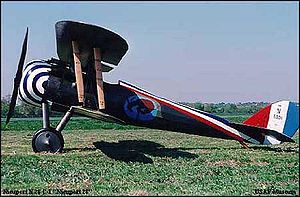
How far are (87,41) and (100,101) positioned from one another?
139cm

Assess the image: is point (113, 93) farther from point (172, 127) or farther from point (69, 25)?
point (69, 25)

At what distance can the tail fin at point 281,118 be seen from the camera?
1174 cm

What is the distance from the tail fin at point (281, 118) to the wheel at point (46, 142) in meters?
5.72

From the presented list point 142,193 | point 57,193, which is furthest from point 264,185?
point 57,193

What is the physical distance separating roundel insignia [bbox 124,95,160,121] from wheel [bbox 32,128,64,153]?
198 cm

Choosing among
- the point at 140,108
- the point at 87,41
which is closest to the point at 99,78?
the point at 87,41

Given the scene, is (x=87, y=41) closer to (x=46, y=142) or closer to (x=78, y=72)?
(x=78, y=72)

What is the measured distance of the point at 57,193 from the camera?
552cm

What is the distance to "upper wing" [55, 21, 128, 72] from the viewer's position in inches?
341

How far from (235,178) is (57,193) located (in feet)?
9.73

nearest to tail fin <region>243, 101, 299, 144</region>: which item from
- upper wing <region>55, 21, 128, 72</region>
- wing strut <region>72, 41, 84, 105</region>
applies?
upper wing <region>55, 21, 128, 72</region>

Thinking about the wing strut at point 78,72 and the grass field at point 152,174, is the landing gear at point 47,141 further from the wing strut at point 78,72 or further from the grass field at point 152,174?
the wing strut at point 78,72

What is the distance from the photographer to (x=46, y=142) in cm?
998

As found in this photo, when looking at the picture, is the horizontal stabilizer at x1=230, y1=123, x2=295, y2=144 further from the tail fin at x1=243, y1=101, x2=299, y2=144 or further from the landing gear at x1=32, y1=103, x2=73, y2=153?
the landing gear at x1=32, y1=103, x2=73, y2=153
